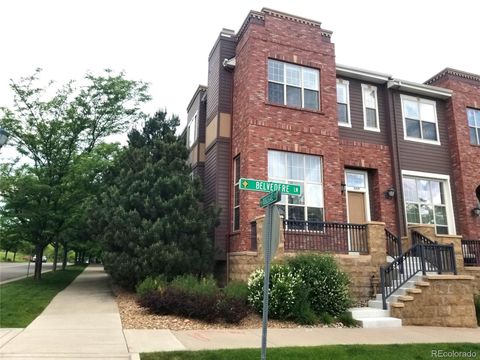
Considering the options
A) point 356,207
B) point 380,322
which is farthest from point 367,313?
point 356,207

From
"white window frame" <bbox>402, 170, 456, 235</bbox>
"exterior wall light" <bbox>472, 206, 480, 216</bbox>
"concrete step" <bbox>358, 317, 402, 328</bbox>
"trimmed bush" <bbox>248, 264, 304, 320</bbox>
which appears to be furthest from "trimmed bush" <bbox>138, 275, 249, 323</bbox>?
"exterior wall light" <bbox>472, 206, 480, 216</bbox>

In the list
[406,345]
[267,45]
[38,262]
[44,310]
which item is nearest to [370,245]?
[406,345]

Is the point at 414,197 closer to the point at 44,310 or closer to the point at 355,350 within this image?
the point at 355,350

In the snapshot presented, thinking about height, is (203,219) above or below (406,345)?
above

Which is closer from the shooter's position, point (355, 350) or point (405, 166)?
point (355, 350)

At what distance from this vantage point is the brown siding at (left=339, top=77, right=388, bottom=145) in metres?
16.4

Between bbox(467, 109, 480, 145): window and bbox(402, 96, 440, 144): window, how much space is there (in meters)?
1.65

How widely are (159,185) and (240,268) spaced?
3787mm

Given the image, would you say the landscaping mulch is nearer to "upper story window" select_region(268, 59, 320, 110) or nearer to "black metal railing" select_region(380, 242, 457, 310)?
"black metal railing" select_region(380, 242, 457, 310)

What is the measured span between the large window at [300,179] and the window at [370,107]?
3.89 metres

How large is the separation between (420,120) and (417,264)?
8.12 m

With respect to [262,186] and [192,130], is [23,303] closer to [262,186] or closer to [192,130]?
[262,186]

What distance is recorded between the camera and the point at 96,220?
48.1 ft

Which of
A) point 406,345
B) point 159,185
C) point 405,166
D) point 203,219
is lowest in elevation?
point 406,345
